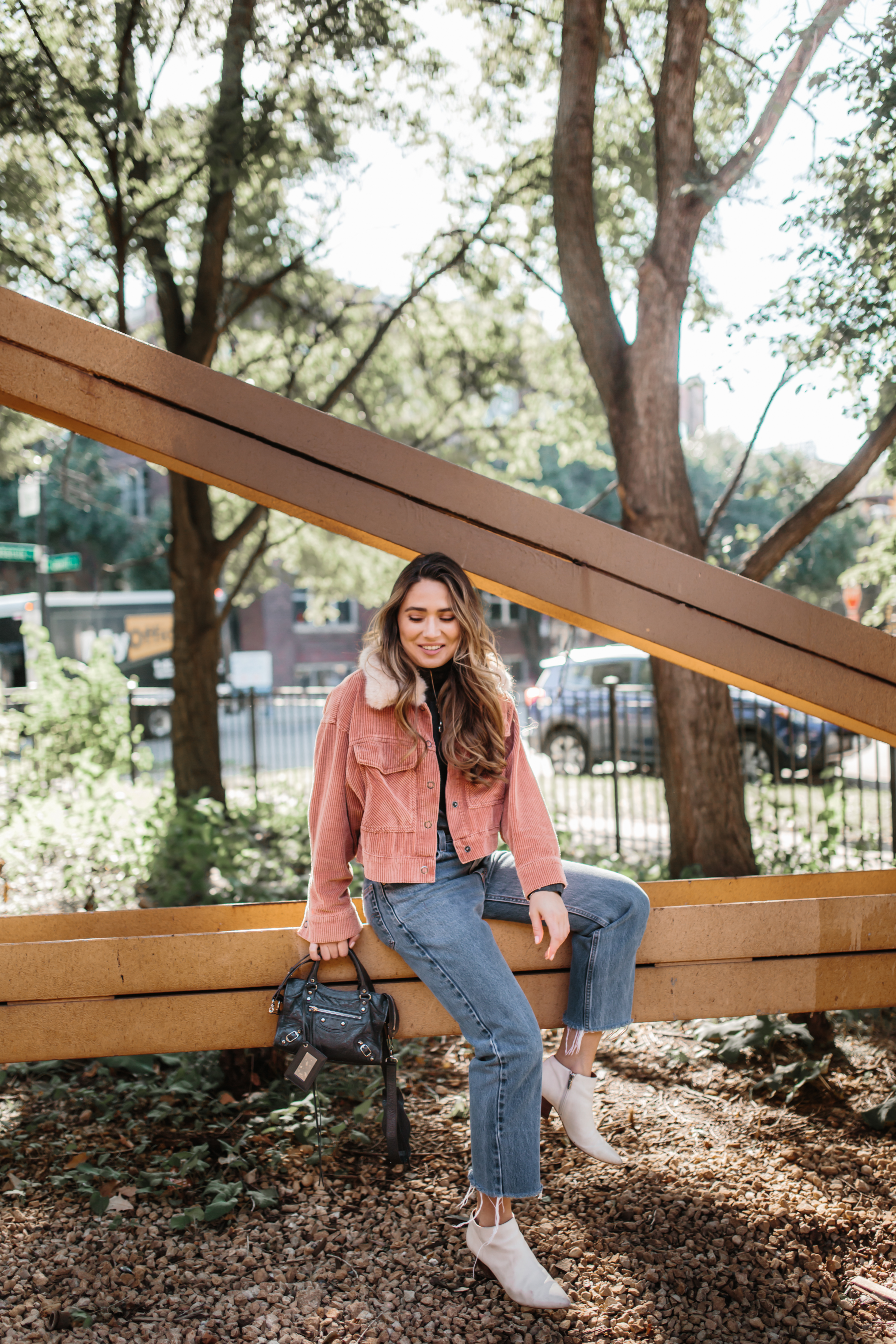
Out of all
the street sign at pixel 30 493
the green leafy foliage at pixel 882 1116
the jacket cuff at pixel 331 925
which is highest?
the street sign at pixel 30 493

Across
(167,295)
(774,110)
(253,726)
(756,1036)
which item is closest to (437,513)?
(756,1036)

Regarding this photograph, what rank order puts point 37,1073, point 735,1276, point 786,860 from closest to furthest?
point 735,1276, point 37,1073, point 786,860

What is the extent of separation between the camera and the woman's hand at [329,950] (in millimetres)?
2477

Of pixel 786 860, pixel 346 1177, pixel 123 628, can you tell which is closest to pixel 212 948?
pixel 346 1177

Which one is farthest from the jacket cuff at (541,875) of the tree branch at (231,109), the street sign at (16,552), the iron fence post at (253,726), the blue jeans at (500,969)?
the street sign at (16,552)

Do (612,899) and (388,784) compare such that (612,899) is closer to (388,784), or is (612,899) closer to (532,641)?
(388,784)

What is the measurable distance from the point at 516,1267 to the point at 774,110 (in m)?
4.99

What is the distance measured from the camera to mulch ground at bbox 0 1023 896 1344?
7.39 ft

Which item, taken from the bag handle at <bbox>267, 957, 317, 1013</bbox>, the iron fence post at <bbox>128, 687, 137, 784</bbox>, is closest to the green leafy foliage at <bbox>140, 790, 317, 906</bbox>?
the iron fence post at <bbox>128, 687, 137, 784</bbox>

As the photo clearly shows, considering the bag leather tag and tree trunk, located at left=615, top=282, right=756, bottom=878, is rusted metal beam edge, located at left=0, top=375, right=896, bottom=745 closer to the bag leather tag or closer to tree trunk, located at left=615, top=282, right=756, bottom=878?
the bag leather tag

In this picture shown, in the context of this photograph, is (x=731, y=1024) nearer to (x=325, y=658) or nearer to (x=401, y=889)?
(x=401, y=889)

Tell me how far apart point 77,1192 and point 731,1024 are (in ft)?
8.17

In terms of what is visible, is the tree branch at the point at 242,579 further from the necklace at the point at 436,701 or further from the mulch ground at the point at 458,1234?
the necklace at the point at 436,701

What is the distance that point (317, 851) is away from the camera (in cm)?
249
